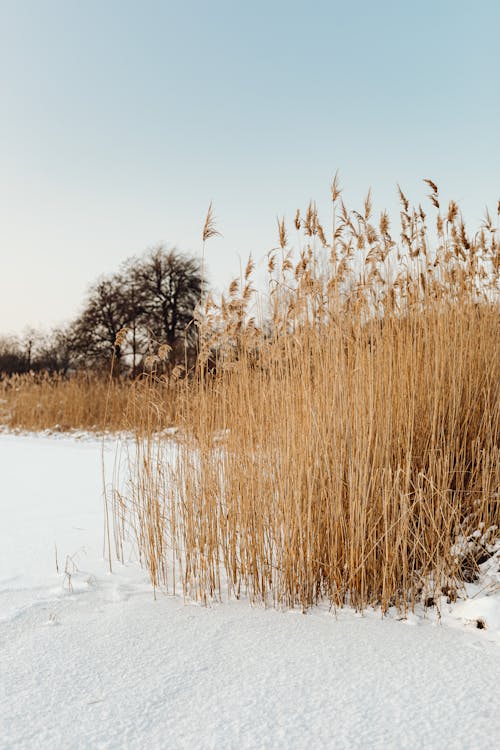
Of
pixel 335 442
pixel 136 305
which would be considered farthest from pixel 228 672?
pixel 136 305

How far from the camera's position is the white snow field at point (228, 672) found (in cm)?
165

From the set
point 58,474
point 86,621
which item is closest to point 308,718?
point 86,621

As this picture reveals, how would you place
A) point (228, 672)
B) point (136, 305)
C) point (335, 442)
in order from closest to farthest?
1. point (228, 672)
2. point (335, 442)
3. point (136, 305)

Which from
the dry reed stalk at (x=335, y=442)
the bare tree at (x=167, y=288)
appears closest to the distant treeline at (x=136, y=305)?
Result: the bare tree at (x=167, y=288)

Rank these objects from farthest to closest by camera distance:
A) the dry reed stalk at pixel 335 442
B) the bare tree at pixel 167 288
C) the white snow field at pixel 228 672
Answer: the bare tree at pixel 167 288, the dry reed stalk at pixel 335 442, the white snow field at pixel 228 672

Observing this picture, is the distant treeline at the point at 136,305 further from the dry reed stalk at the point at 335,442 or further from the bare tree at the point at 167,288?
the dry reed stalk at the point at 335,442

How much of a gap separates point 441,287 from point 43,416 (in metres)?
10.6

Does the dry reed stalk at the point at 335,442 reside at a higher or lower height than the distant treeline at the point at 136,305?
lower

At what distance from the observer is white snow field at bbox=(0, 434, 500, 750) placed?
5.40 ft

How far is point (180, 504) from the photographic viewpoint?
2854 mm

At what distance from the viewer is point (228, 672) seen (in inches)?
77.7

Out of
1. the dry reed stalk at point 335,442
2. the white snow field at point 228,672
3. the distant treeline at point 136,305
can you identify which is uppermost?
the distant treeline at point 136,305

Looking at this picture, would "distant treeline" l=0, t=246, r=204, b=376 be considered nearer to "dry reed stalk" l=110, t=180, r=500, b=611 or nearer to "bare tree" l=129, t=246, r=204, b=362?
"bare tree" l=129, t=246, r=204, b=362

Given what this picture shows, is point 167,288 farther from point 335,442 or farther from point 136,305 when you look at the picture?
point 335,442
